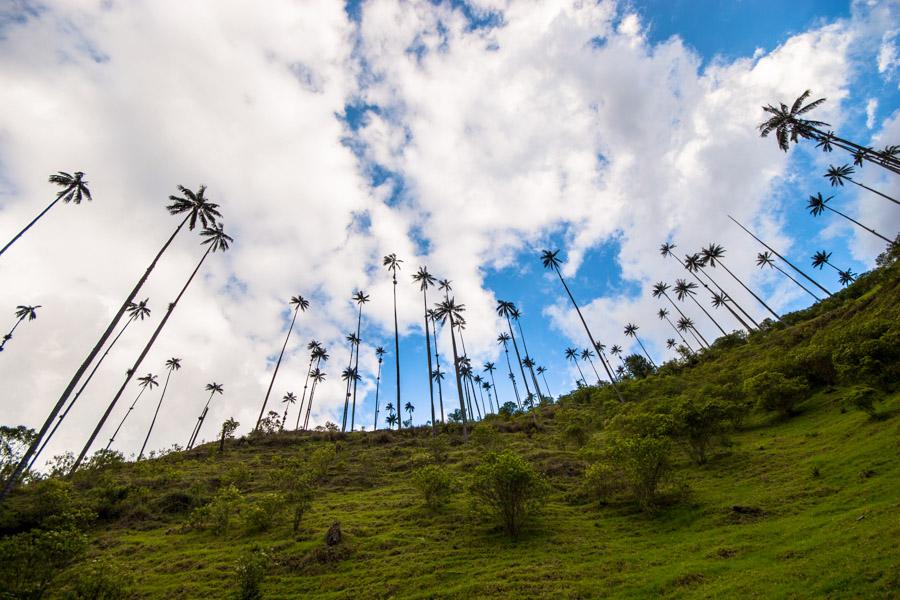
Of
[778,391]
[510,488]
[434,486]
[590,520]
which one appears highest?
[778,391]

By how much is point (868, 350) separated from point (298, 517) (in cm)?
4414

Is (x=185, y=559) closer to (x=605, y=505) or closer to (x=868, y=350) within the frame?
(x=605, y=505)

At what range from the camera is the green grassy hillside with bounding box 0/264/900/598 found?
16094 millimetres

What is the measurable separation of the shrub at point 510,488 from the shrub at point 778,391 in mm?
25784

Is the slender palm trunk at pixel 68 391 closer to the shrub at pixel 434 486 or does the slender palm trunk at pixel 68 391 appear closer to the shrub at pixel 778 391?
the shrub at pixel 434 486

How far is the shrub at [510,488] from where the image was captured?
24078 mm

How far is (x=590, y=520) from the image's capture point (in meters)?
26.0

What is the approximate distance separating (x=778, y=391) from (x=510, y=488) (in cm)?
2827

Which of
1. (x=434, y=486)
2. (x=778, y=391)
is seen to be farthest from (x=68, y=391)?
(x=778, y=391)

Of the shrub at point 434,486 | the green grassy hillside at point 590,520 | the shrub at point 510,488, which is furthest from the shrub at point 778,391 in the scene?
the shrub at point 434,486

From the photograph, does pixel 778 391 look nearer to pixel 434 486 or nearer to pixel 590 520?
pixel 590 520

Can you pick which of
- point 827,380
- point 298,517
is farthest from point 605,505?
point 827,380

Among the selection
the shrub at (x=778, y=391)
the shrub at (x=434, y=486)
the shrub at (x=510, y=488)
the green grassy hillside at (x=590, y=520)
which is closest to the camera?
the green grassy hillside at (x=590, y=520)

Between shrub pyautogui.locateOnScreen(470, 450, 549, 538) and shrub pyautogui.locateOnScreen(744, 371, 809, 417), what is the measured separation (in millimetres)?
25784
